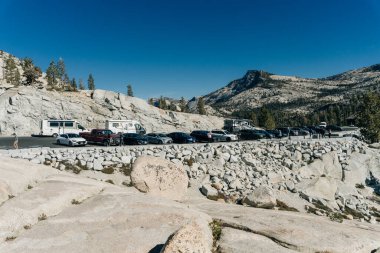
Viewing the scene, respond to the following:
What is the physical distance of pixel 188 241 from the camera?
8.58 metres

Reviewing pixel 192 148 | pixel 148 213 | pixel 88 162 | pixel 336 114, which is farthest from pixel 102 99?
pixel 336 114

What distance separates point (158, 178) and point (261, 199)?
8.50 metres

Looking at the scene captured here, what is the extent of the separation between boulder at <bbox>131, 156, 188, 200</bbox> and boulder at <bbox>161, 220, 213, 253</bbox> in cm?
1028

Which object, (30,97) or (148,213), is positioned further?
(30,97)

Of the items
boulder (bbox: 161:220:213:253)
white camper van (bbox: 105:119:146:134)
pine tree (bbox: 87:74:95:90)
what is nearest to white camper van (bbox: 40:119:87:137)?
white camper van (bbox: 105:119:146:134)

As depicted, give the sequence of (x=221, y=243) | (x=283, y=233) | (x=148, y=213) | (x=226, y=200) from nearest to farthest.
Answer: (x=221, y=243), (x=283, y=233), (x=148, y=213), (x=226, y=200)

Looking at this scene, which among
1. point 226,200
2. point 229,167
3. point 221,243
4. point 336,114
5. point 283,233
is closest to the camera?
point 221,243

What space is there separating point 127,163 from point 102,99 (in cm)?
5675

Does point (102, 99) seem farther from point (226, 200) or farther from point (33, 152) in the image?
point (226, 200)

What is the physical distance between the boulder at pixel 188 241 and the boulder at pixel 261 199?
1440 cm

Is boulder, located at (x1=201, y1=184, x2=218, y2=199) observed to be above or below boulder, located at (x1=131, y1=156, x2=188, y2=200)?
below

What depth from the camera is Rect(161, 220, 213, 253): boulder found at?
27.7 ft

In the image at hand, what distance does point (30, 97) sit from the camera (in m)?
70.5

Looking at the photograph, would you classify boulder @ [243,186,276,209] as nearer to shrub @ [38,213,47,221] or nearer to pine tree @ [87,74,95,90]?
shrub @ [38,213,47,221]
